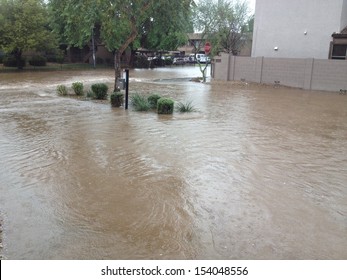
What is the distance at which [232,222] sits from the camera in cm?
508

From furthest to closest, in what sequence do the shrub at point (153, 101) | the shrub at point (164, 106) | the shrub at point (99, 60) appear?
the shrub at point (99, 60), the shrub at point (153, 101), the shrub at point (164, 106)

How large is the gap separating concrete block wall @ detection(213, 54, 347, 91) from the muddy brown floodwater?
413 inches

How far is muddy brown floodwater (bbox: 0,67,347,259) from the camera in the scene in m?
4.50

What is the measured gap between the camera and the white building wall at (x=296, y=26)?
73.8ft

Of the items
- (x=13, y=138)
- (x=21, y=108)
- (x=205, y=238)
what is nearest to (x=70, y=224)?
(x=205, y=238)

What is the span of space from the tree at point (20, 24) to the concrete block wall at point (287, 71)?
51.1ft

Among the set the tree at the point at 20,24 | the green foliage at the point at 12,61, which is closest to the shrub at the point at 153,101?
the tree at the point at 20,24

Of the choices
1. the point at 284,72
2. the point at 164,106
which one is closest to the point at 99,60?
the point at 284,72

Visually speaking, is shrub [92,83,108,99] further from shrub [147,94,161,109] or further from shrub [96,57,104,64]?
shrub [96,57,104,64]

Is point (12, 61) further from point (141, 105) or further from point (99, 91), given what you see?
point (141, 105)

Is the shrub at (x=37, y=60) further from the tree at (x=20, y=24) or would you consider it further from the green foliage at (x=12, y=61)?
the tree at (x=20, y=24)

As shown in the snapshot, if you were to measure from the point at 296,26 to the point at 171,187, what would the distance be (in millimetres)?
20773
